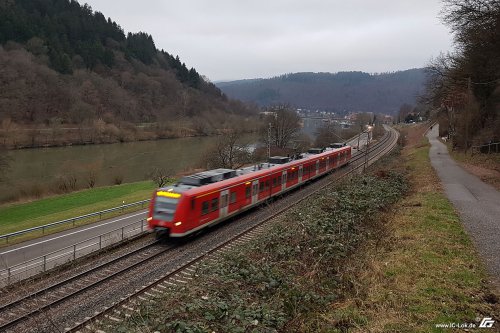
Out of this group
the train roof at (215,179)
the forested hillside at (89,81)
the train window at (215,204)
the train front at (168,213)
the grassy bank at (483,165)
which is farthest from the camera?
the forested hillside at (89,81)

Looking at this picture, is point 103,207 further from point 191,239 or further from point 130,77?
point 130,77

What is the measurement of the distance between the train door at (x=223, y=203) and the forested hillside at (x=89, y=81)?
58678 mm

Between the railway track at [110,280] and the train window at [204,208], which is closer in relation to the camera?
the railway track at [110,280]

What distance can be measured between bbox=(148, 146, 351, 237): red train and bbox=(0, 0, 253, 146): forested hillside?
56.3m

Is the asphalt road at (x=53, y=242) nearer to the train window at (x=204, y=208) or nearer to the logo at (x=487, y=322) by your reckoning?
the train window at (x=204, y=208)

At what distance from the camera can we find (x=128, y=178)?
1913 inches

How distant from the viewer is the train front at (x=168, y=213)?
16156 millimetres

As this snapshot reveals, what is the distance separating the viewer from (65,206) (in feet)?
104

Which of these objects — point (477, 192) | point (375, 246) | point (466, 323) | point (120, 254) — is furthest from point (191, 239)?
point (477, 192)

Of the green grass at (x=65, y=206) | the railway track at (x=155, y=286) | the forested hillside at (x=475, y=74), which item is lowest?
the green grass at (x=65, y=206)

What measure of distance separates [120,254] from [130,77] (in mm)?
132753

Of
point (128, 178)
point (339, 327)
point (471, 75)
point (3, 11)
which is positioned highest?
point (3, 11)

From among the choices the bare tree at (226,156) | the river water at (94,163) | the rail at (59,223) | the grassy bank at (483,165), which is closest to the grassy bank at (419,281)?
the grassy bank at (483,165)

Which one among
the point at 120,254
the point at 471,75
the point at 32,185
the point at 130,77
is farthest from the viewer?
the point at 130,77
